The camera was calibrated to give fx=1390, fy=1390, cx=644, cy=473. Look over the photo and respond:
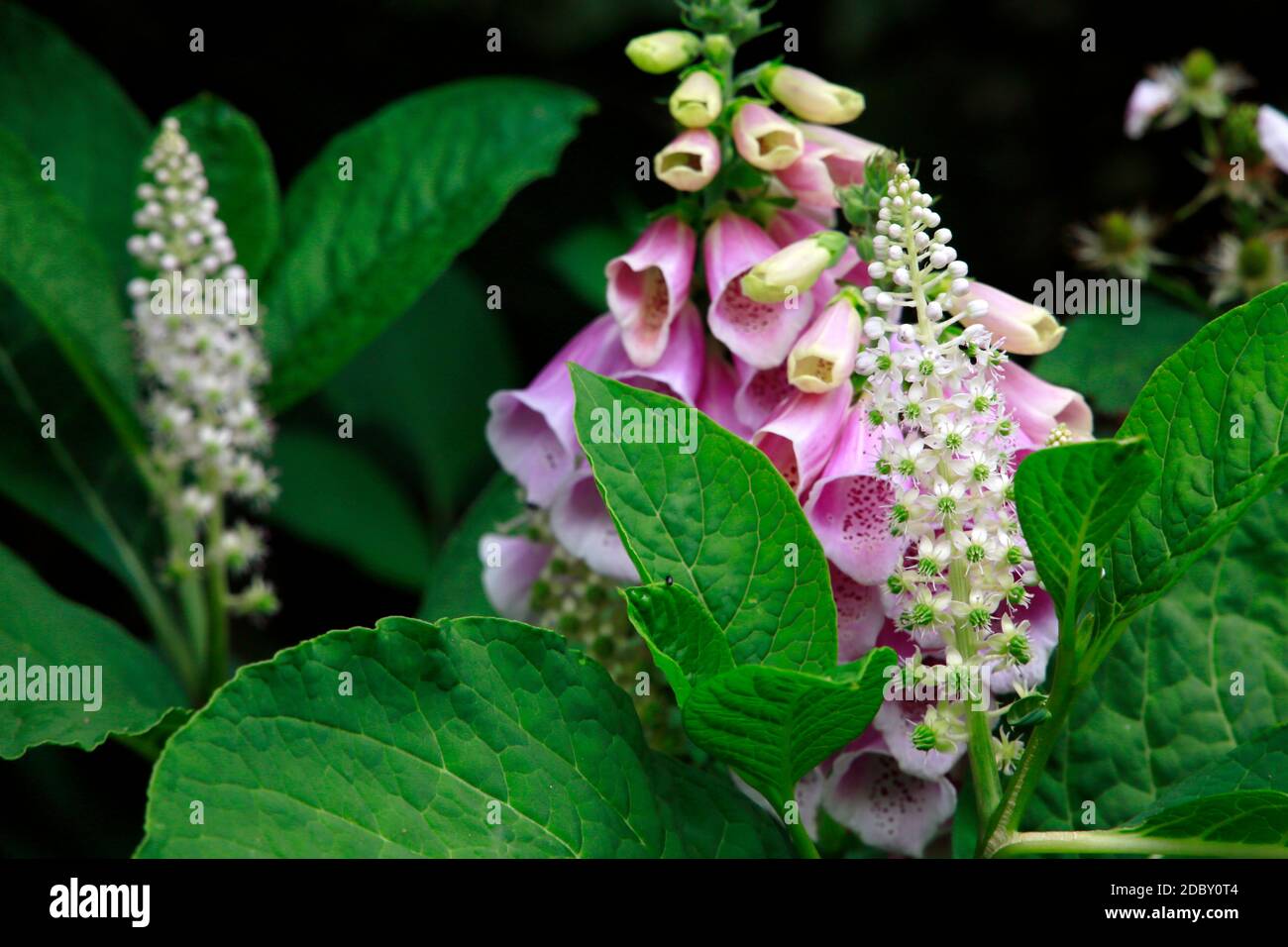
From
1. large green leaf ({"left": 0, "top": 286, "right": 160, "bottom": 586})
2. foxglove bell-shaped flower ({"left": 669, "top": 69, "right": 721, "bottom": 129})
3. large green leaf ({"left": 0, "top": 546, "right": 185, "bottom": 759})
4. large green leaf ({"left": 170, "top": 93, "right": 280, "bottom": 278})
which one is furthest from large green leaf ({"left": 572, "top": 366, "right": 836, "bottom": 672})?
large green leaf ({"left": 0, "top": 286, "right": 160, "bottom": 586})

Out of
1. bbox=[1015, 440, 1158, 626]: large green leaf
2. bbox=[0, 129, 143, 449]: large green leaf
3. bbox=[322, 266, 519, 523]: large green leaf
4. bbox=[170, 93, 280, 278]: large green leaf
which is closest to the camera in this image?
bbox=[1015, 440, 1158, 626]: large green leaf

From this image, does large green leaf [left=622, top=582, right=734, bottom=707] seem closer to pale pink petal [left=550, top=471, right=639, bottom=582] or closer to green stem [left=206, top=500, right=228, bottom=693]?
pale pink petal [left=550, top=471, right=639, bottom=582]

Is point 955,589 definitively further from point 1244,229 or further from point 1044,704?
point 1244,229

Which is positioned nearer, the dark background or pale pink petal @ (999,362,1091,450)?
pale pink petal @ (999,362,1091,450)

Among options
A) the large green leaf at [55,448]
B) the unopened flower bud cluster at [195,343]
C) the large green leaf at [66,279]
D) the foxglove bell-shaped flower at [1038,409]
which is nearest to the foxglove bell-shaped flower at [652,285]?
the foxglove bell-shaped flower at [1038,409]

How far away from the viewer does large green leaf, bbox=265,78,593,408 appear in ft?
4.16

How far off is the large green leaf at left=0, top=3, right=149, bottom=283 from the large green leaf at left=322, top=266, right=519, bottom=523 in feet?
1.29

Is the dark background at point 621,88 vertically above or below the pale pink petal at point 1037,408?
above

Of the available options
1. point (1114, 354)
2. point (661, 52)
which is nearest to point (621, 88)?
point (1114, 354)

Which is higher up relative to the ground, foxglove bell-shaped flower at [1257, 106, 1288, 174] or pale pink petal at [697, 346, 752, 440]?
foxglove bell-shaped flower at [1257, 106, 1288, 174]

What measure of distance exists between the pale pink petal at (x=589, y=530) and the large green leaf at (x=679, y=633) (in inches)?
7.3

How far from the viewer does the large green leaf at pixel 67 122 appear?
4.58ft

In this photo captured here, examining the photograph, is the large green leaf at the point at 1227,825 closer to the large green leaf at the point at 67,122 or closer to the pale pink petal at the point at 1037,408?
the pale pink petal at the point at 1037,408
